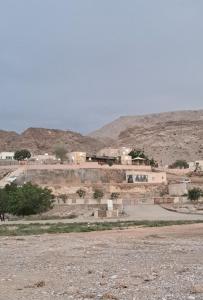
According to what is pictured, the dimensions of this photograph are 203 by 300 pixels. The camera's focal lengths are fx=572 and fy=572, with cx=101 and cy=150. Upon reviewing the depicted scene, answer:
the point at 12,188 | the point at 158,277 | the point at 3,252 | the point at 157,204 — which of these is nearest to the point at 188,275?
the point at 158,277

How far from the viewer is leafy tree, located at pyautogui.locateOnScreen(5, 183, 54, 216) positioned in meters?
57.1

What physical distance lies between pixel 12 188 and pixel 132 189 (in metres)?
25.0

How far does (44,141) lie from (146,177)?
226ft

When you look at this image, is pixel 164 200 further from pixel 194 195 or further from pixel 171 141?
pixel 171 141

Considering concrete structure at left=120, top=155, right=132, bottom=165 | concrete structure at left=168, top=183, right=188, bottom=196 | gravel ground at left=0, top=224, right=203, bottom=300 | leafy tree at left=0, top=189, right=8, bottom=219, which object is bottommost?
gravel ground at left=0, top=224, right=203, bottom=300

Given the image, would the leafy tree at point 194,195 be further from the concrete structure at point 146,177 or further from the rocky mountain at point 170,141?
the rocky mountain at point 170,141

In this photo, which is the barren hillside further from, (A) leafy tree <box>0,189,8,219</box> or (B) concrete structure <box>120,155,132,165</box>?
(A) leafy tree <box>0,189,8,219</box>

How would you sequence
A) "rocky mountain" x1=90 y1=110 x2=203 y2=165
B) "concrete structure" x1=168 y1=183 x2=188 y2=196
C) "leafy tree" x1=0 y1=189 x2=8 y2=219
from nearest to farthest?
1. "leafy tree" x1=0 y1=189 x2=8 y2=219
2. "concrete structure" x1=168 y1=183 x2=188 y2=196
3. "rocky mountain" x1=90 y1=110 x2=203 y2=165

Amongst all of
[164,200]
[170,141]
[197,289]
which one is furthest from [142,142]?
[197,289]

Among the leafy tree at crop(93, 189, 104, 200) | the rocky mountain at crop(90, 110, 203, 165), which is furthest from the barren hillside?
the leafy tree at crop(93, 189, 104, 200)

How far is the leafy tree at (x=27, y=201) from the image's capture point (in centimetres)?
5709

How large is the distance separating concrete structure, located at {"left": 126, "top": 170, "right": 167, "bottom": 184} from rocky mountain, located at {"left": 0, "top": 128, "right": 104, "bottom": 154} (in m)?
56.1

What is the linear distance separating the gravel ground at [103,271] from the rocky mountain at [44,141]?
120 meters

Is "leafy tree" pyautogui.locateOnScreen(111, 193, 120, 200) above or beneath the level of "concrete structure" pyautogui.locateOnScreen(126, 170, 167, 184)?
beneath
